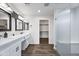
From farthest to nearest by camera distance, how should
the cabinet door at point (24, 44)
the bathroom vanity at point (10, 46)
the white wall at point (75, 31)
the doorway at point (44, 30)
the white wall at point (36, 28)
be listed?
1. the doorway at point (44, 30)
2. the white wall at point (36, 28)
3. the cabinet door at point (24, 44)
4. the white wall at point (75, 31)
5. the bathroom vanity at point (10, 46)

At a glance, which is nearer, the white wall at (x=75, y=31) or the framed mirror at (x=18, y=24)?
the white wall at (x=75, y=31)

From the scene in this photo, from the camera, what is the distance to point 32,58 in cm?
63

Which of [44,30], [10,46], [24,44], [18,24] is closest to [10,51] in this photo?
[10,46]

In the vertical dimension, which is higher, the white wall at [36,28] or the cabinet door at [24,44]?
the white wall at [36,28]

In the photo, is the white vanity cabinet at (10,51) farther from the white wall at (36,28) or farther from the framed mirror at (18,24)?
the white wall at (36,28)

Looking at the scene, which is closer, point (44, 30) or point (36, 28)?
point (36, 28)

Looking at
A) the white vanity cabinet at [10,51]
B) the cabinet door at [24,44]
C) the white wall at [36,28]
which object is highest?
the white wall at [36,28]

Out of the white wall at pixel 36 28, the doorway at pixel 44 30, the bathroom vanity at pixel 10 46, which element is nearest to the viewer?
the bathroom vanity at pixel 10 46

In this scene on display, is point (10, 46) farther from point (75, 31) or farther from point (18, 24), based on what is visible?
point (18, 24)

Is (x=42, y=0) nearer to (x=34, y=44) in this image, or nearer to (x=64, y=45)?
(x=64, y=45)

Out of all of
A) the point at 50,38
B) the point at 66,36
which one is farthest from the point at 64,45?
the point at 50,38

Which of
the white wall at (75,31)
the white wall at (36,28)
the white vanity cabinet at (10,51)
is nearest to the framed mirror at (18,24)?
the white wall at (36,28)

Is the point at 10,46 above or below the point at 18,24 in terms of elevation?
below

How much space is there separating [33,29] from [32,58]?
3300 mm
